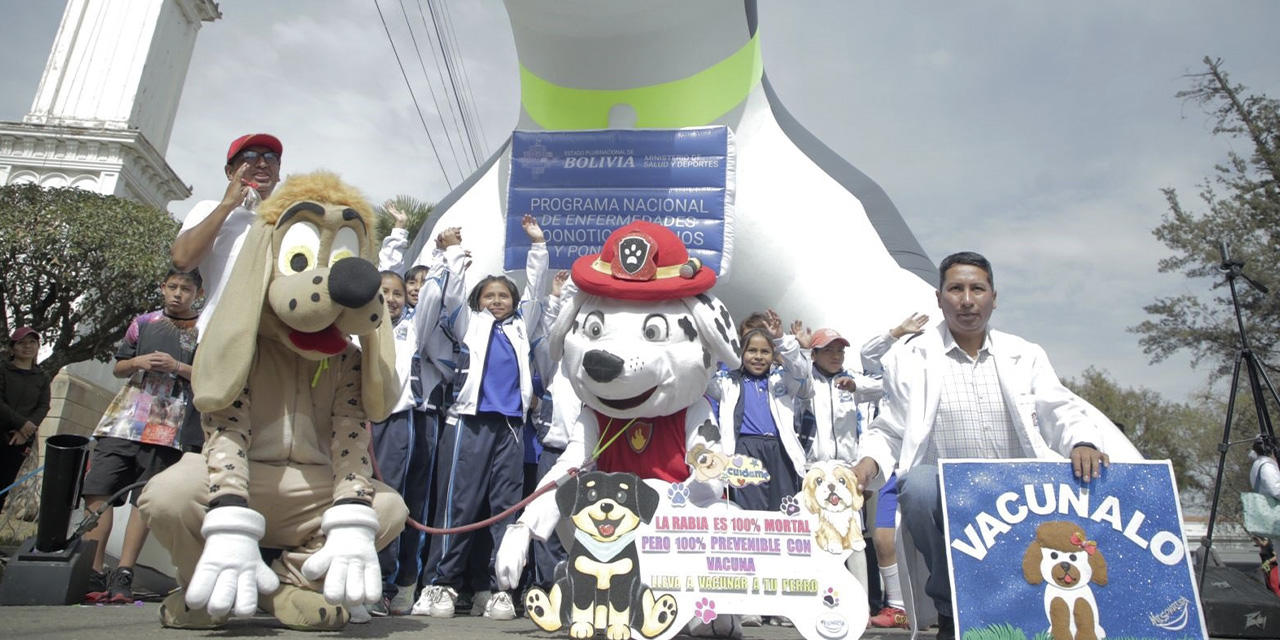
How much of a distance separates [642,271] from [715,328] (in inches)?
10.4

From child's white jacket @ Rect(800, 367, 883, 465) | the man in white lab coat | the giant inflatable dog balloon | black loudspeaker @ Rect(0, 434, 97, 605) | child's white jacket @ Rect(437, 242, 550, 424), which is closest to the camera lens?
the man in white lab coat

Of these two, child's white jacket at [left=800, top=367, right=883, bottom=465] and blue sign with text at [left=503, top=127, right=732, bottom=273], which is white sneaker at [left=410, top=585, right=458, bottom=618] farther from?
blue sign with text at [left=503, top=127, right=732, bottom=273]

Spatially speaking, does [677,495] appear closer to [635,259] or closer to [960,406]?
[635,259]

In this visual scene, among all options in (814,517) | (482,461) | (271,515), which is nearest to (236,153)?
(271,515)

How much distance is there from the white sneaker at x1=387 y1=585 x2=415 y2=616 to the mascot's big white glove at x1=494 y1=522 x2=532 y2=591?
0.94 m

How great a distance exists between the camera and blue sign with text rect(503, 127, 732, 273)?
4.91m

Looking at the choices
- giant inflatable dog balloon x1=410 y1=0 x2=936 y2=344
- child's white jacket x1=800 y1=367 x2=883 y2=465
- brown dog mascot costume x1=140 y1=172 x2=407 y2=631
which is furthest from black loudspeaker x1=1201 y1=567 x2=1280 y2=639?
brown dog mascot costume x1=140 y1=172 x2=407 y2=631

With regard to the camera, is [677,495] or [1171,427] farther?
[1171,427]

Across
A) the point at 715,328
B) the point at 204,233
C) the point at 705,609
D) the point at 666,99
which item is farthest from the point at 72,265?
the point at 705,609

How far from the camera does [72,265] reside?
334 inches

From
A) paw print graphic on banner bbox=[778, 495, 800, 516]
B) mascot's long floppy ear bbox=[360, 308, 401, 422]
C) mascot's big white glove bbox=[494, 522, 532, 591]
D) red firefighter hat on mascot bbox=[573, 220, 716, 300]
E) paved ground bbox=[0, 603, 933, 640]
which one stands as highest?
red firefighter hat on mascot bbox=[573, 220, 716, 300]

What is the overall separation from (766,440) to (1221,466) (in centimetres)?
199

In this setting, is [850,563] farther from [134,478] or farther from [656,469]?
[134,478]

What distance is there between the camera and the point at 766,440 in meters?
3.48
